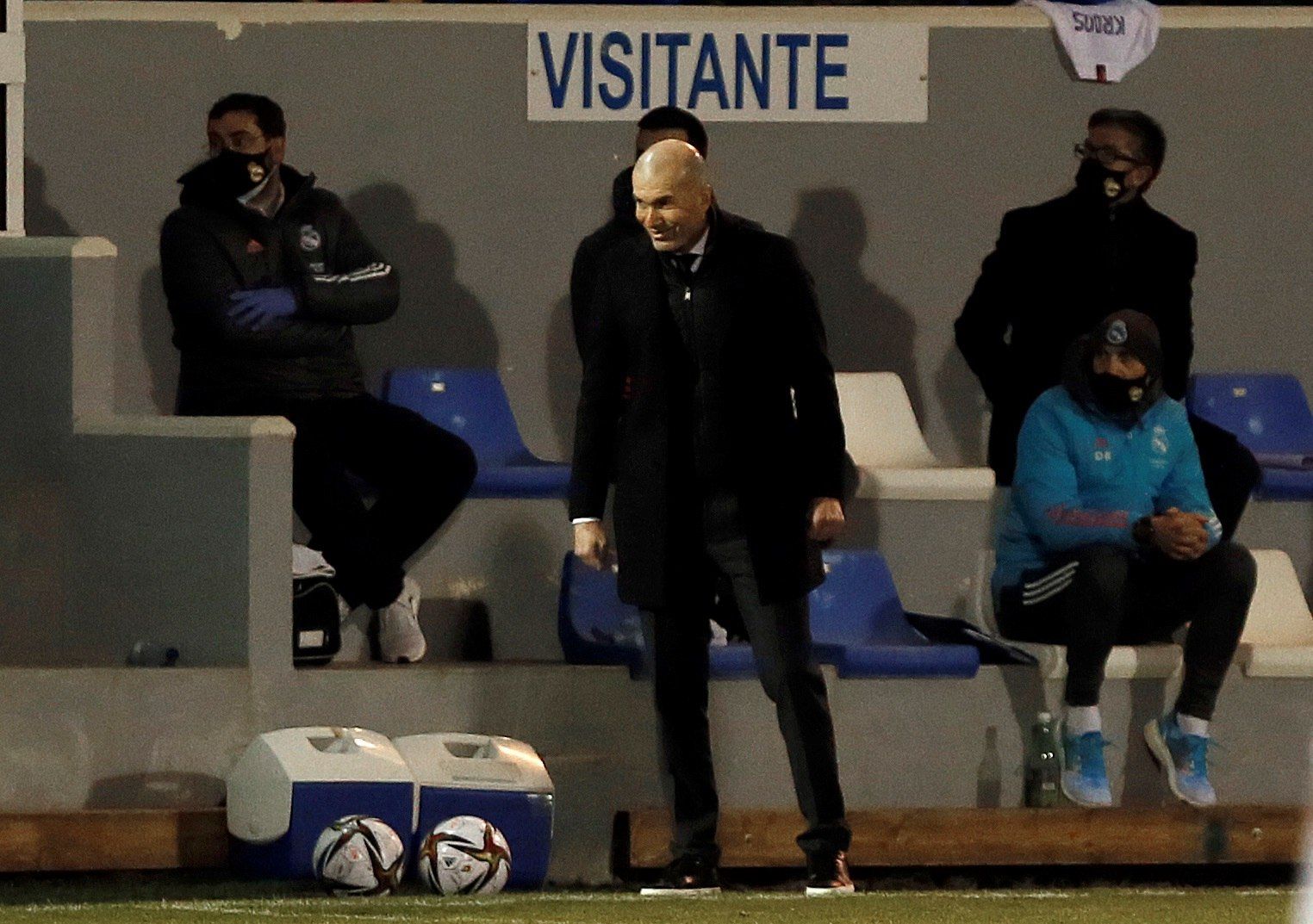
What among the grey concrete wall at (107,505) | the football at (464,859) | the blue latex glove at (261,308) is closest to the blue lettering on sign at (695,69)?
the blue latex glove at (261,308)

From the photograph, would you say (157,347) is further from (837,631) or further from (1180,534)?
(1180,534)

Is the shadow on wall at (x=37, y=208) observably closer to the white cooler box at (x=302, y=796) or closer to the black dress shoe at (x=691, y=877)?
the white cooler box at (x=302, y=796)

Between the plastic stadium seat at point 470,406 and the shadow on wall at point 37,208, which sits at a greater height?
the shadow on wall at point 37,208

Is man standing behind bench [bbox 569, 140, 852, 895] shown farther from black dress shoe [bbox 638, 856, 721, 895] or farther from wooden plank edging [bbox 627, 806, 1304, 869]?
wooden plank edging [bbox 627, 806, 1304, 869]

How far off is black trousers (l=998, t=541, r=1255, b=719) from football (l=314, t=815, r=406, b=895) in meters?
1.95

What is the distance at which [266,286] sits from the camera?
320 inches

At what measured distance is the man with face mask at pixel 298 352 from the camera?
311 inches

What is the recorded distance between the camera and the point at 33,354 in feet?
25.8

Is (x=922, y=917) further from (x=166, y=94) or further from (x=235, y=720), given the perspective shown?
(x=166, y=94)

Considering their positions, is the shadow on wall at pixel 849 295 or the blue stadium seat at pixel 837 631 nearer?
the blue stadium seat at pixel 837 631

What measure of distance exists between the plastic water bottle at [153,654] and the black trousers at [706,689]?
145cm

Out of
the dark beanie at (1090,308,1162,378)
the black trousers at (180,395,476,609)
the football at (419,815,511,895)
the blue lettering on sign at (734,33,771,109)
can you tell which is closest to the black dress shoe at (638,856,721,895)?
the football at (419,815,511,895)

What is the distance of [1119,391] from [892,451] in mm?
1112

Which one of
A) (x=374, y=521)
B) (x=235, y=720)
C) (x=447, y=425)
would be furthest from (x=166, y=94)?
(x=235, y=720)
